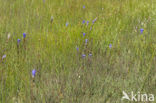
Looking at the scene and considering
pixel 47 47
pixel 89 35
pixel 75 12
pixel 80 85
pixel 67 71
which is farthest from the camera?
pixel 75 12

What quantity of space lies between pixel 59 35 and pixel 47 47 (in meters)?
0.31

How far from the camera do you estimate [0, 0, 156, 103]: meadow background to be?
160cm

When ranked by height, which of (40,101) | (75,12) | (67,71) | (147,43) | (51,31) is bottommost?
(40,101)

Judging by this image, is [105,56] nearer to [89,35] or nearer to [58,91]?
[89,35]

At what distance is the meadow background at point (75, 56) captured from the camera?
1596 mm

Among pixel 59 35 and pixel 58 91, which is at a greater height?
pixel 59 35

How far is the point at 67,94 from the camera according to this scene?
157cm

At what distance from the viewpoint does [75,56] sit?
194 cm

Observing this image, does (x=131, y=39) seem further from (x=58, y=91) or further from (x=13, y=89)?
(x=13, y=89)

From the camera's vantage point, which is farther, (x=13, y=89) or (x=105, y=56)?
(x=105, y=56)

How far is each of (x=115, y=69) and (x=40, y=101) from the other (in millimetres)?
731

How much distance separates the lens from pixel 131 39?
232 cm

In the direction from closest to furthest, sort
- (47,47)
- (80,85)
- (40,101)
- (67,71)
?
(40,101) < (80,85) < (67,71) < (47,47)

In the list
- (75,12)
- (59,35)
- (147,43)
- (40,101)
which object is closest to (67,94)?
(40,101)
